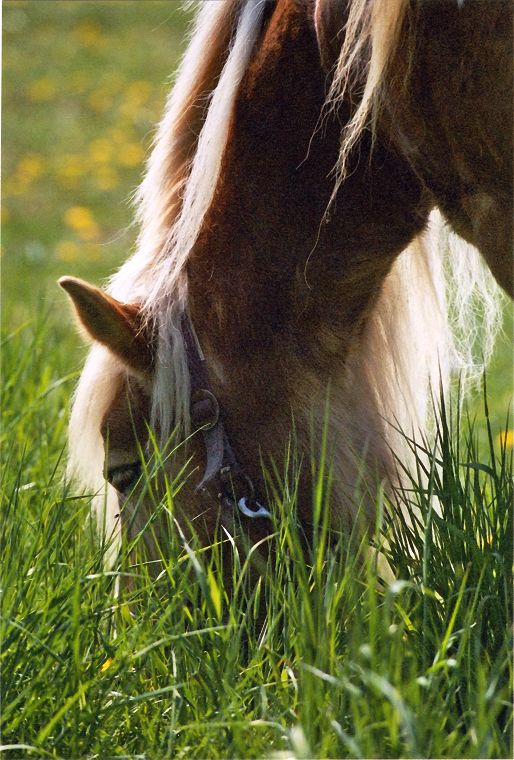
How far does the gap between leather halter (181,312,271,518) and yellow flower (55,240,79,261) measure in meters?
4.65

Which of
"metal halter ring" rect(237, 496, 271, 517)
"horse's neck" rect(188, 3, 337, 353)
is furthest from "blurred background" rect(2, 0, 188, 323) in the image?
"metal halter ring" rect(237, 496, 271, 517)

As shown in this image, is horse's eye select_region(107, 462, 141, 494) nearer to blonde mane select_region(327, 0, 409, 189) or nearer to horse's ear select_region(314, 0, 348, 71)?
blonde mane select_region(327, 0, 409, 189)

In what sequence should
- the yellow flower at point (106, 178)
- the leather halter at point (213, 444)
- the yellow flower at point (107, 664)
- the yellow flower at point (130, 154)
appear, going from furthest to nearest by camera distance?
the yellow flower at point (130, 154) → the yellow flower at point (106, 178) → the leather halter at point (213, 444) → the yellow flower at point (107, 664)

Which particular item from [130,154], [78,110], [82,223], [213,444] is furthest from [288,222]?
[78,110]

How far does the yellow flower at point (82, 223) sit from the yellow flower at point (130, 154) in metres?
0.94

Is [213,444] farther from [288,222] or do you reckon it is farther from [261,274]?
[288,222]

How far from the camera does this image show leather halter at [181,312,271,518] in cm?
195

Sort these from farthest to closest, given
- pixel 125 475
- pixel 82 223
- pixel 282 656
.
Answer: pixel 82 223
pixel 125 475
pixel 282 656

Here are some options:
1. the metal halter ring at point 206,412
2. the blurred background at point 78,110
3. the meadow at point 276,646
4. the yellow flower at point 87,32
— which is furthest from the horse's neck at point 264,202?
the yellow flower at point 87,32

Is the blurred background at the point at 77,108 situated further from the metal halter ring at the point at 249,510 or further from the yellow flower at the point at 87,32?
the metal halter ring at the point at 249,510

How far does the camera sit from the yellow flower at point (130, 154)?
809 centimetres

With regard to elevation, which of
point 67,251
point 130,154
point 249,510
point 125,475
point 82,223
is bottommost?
point 249,510

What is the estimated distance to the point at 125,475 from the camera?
6.70 feet

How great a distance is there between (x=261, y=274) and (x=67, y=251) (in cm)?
483
